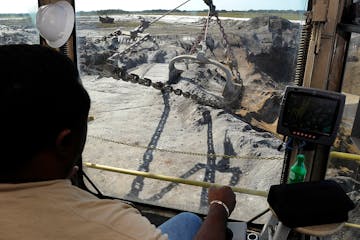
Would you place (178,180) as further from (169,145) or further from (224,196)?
(224,196)

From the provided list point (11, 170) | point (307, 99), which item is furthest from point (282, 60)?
point (11, 170)

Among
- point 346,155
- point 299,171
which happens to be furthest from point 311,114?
point 346,155

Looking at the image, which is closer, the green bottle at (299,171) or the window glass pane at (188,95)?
the green bottle at (299,171)

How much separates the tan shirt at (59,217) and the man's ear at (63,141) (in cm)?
7

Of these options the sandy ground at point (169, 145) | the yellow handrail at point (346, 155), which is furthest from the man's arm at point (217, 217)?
the sandy ground at point (169, 145)

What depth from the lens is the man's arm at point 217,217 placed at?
3.39ft

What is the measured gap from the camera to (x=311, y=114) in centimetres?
153

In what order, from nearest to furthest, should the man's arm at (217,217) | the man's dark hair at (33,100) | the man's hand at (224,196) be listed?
the man's dark hair at (33,100), the man's arm at (217,217), the man's hand at (224,196)

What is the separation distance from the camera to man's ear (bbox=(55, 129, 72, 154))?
0.68 m

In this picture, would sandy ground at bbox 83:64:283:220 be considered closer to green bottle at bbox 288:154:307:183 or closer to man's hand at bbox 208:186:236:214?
green bottle at bbox 288:154:307:183

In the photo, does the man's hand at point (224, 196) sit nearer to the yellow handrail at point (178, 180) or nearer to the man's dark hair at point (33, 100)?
the man's dark hair at point (33, 100)

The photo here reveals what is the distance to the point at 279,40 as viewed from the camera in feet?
6.81

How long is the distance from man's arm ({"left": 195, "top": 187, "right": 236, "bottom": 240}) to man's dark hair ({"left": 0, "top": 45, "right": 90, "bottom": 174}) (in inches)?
22.1

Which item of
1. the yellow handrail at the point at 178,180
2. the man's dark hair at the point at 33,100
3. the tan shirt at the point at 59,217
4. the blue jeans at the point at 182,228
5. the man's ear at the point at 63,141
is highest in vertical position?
the man's dark hair at the point at 33,100
